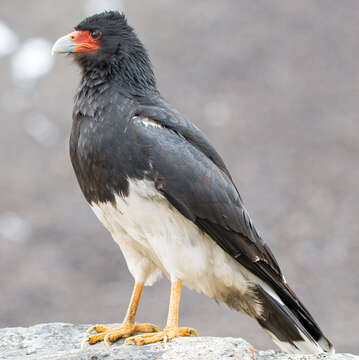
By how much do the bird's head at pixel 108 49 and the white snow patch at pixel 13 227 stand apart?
28.7 ft

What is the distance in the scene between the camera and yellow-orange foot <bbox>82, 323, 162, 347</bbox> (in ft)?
17.8

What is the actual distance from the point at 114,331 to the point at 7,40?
15047 mm

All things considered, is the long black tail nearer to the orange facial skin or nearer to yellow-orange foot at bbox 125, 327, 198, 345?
yellow-orange foot at bbox 125, 327, 198, 345

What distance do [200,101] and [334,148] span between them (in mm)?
3350

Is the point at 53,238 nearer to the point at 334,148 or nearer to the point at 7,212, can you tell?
the point at 7,212

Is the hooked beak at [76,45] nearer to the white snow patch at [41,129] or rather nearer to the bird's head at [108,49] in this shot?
the bird's head at [108,49]

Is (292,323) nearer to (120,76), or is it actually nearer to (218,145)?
(120,76)

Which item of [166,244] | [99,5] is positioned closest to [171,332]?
[166,244]

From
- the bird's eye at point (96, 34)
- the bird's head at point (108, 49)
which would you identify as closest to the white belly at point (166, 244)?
the bird's head at point (108, 49)

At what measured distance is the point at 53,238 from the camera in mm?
14203

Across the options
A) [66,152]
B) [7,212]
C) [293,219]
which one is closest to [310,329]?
[293,219]

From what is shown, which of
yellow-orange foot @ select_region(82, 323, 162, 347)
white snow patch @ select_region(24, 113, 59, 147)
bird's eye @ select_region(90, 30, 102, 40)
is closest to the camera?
yellow-orange foot @ select_region(82, 323, 162, 347)

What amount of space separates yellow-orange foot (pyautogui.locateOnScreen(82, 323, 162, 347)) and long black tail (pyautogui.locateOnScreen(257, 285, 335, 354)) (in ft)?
3.06

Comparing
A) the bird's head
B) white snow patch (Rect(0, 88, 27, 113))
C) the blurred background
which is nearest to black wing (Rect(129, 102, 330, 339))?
the bird's head
